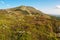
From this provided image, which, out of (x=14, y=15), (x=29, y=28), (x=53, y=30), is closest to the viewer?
(x=29, y=28)

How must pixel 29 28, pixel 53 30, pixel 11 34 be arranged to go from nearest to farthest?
pixel 11 34, pixel 29 28, pixel 53 30

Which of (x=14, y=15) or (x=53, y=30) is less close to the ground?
(x=14, y=15)

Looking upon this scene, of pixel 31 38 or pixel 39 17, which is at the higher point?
pixel 39 17

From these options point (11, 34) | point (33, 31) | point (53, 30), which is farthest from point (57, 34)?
point (11, 34)

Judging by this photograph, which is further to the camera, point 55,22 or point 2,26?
point 55,22

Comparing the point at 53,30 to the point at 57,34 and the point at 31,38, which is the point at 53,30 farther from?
the point at 31,38

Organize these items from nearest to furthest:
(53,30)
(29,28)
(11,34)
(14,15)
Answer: (11,34) < (29,28) < (53,30) < (14,15)

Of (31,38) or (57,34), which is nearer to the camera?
(31,38)

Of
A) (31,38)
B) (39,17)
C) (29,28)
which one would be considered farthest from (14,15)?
(31,38)

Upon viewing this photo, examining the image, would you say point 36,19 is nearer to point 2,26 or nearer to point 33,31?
point 33,31
